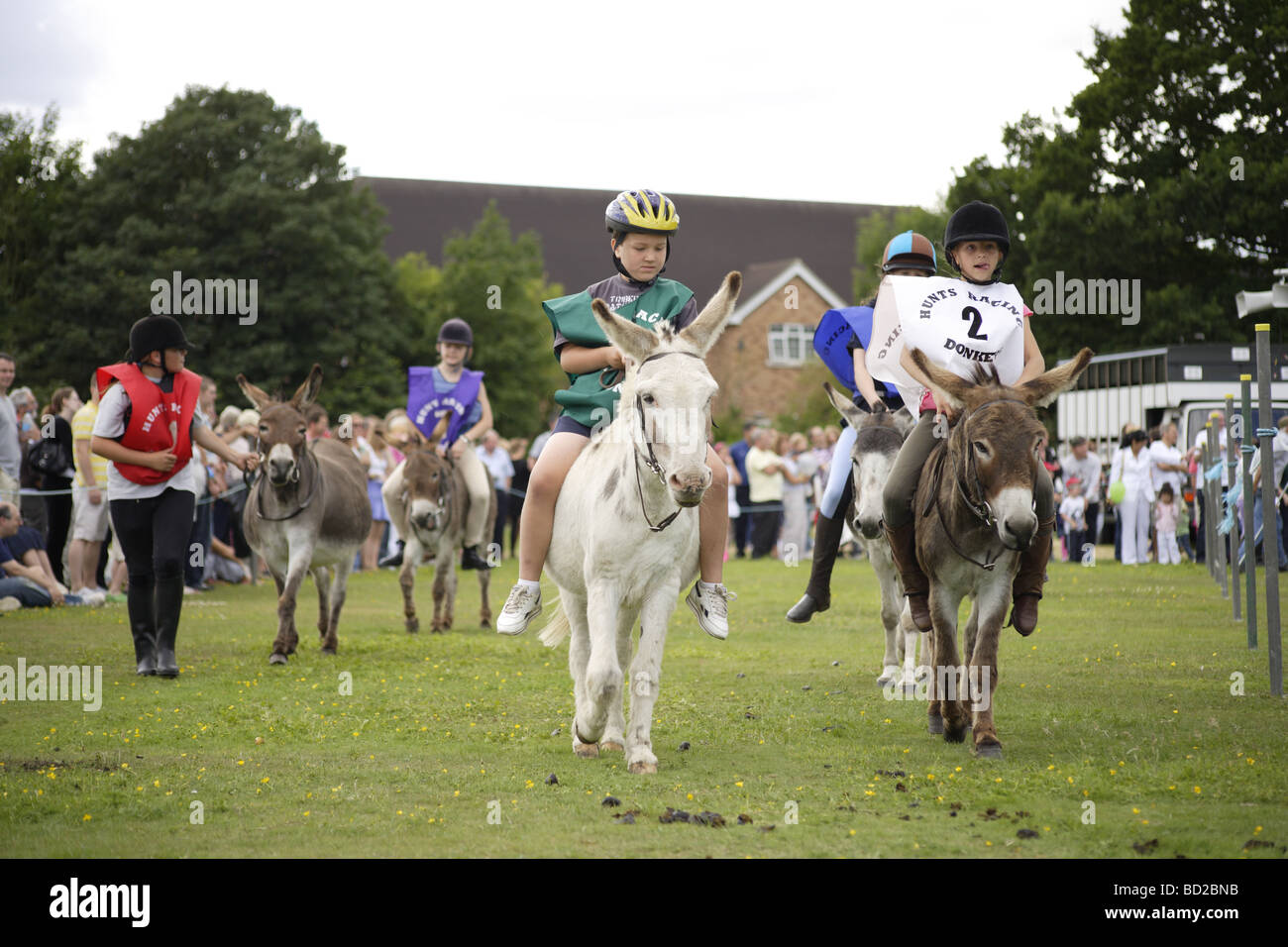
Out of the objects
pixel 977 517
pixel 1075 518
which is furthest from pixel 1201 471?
pixel 977 517

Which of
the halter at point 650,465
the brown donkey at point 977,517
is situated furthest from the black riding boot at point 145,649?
the brown donkey at point 977,517

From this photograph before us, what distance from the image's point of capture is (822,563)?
400 inches

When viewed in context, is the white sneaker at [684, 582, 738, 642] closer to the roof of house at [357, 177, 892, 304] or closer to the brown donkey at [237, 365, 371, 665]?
the brown donkey at [237, 365, 371, 665]

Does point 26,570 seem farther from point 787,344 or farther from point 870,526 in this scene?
point 787,344

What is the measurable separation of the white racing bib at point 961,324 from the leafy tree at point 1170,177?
124 ft

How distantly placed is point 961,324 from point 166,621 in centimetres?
674

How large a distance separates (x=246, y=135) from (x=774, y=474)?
33.7 m

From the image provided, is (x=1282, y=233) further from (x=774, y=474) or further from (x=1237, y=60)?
(x=774, y=474)

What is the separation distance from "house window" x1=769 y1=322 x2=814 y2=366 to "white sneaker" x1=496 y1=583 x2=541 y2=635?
61532 millimetres

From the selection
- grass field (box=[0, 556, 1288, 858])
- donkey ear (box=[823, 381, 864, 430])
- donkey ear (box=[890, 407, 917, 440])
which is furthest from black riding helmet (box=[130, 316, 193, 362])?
donkey ear (box=[890, 407, 917, 440])

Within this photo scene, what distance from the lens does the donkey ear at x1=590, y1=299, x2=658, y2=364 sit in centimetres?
641

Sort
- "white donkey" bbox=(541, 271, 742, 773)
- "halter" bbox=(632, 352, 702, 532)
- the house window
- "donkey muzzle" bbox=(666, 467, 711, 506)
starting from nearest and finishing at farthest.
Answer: "donkey muzzle" bbox=(666, 467, 711, 506), "white donkey" bbox=(541, 271, 742, 773), "halter" bbox=(632, 352, 702, 532), the house window
